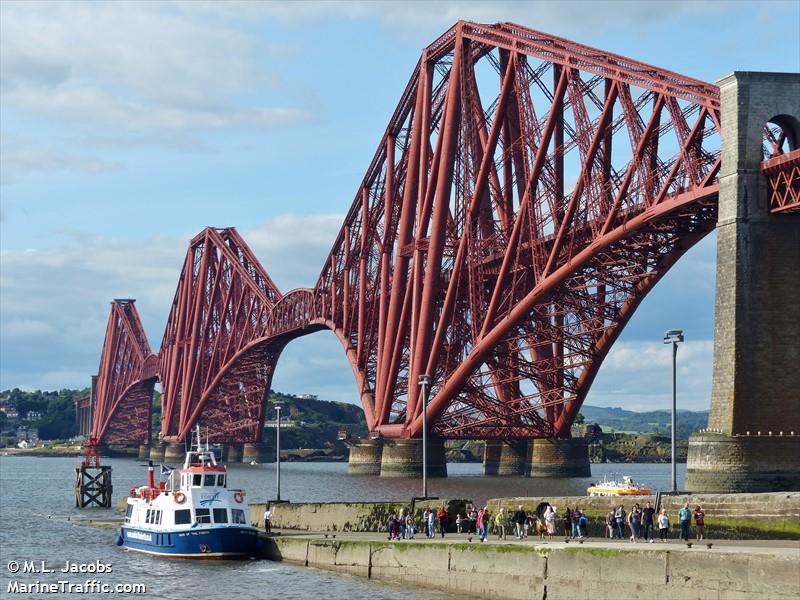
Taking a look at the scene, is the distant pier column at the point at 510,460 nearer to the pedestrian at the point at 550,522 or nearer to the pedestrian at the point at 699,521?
the pedestrian at the point at 550,522

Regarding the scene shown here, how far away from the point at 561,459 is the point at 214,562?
60319mm

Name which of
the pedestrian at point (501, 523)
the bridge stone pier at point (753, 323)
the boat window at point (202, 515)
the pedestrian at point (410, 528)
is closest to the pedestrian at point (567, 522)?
the pedestrian at point (501, 523)

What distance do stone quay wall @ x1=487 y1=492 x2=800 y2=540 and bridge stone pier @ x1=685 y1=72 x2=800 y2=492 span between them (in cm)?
1184

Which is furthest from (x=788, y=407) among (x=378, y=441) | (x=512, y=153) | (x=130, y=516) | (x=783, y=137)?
(x=378, y=441)

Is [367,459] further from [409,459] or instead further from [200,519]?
[200,519]

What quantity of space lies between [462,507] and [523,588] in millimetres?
14423

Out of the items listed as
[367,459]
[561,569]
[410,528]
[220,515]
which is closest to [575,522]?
[561,569]

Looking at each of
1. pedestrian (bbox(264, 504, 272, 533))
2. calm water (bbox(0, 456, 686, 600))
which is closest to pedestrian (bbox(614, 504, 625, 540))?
calm water (bbox(0, 456, 686, 600))

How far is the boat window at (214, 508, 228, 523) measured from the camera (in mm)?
66500

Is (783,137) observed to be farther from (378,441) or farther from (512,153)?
(378,441)

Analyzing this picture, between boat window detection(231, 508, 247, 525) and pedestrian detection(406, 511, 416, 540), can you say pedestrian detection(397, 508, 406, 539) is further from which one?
boat window detection(231, 508, 247, 525)

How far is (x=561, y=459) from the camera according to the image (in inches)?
4791

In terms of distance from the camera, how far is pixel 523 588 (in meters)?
48.2

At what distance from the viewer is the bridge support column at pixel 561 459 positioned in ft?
398
